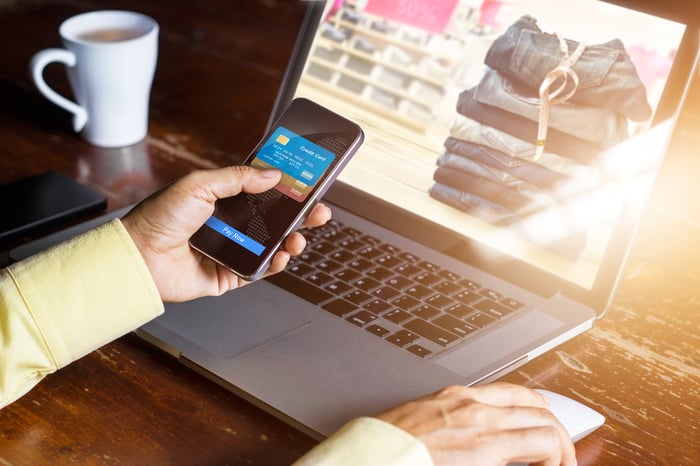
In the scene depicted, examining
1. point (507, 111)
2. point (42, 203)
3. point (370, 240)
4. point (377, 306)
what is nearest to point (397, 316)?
point (377, 306)

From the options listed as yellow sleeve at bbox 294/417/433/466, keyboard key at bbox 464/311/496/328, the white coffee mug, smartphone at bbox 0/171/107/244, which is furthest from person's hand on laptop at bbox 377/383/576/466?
the white coffee mug

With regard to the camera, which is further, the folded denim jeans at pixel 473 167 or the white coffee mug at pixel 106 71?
the white coffee mug at pixel 106 71

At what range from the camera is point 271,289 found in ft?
2.43

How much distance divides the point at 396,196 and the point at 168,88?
0.45 metres

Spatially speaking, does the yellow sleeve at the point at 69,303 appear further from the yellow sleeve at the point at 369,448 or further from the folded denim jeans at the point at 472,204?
the folded denim jeans at the point at 472,204

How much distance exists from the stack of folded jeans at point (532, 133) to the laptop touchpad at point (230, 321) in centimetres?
22

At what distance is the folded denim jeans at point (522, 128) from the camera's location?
75 centimetres

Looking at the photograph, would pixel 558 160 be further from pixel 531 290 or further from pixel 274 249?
pixel 274 249

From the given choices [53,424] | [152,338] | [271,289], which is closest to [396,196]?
[271,289]

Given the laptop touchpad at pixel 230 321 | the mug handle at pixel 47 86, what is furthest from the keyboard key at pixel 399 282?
the mug handle at pixel 47 86

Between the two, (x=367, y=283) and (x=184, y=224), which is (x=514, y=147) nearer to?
(x=367, y=283)

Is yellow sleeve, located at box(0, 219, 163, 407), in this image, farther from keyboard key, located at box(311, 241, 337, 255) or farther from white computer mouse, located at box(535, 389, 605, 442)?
white computer mouse, located at box(535, 389, 605, 442)

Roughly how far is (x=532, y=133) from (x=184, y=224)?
34 cm

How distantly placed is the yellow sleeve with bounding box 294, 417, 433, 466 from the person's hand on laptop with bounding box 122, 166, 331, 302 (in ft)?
0.64
